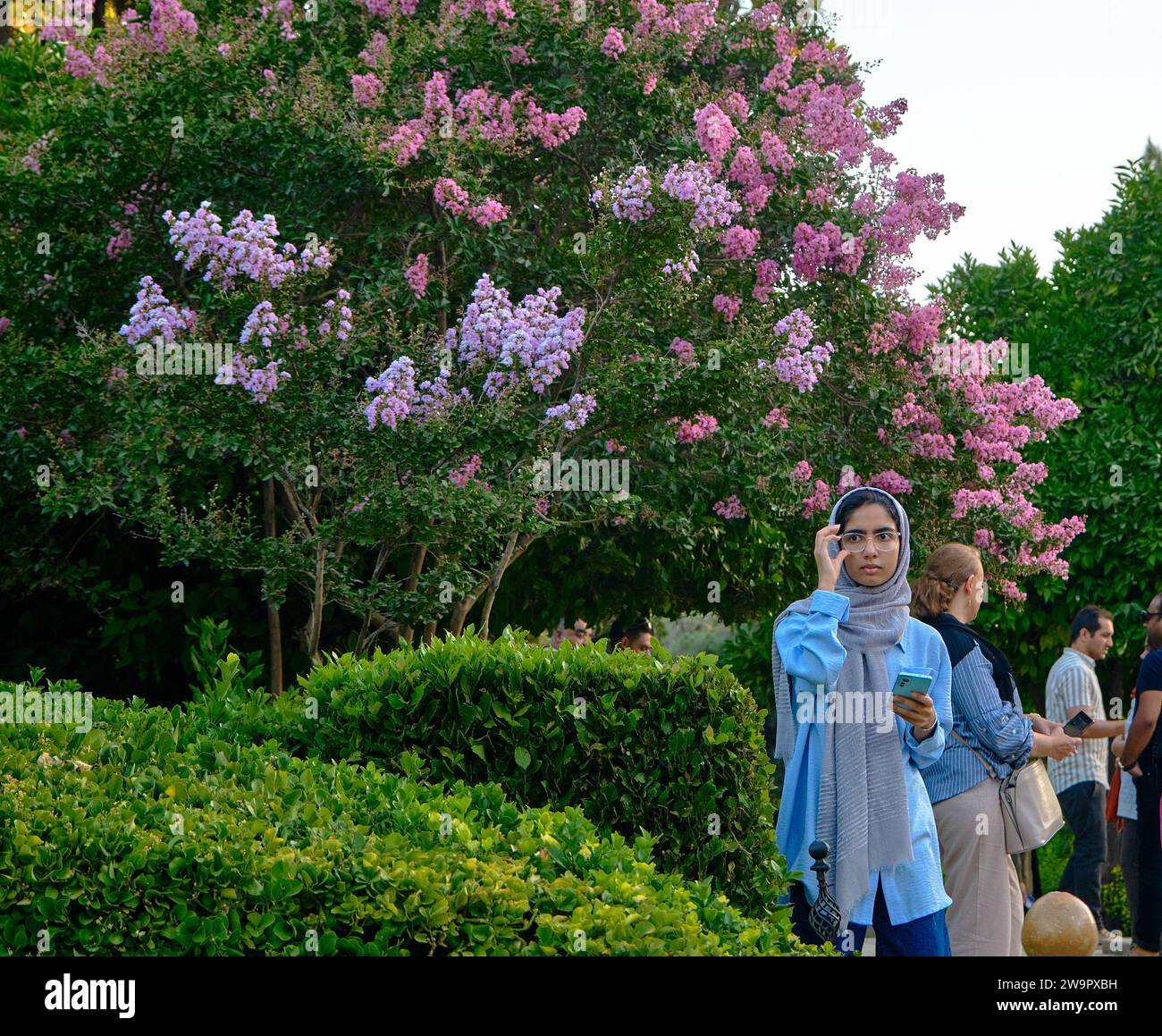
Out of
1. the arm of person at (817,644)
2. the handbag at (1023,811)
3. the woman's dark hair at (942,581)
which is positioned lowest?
the handbag at (1023,811)

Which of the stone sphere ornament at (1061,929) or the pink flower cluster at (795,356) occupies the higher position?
the pink flower cluster at (795,356)

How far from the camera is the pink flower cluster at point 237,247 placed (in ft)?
25.7

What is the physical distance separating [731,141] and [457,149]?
215 cm

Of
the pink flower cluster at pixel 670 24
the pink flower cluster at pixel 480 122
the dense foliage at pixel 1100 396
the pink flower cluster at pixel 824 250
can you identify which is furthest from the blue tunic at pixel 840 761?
the dense foliage at pixel 1100 396

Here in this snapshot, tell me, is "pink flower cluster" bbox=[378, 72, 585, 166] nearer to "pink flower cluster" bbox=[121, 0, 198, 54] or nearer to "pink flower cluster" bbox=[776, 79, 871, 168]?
"pink flower cluster" bbox=[121, 0, 198, 54]

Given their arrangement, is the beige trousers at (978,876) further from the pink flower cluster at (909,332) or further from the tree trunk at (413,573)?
the pink flower cluster at (909,332)

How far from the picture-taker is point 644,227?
873 cm

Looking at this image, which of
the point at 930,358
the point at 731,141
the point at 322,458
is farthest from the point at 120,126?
the point at 930,358

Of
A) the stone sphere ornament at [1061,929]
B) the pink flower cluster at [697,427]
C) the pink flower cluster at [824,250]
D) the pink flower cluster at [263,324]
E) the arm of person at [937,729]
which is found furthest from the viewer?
the pink flower cluster at [824,250]

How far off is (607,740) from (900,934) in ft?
3.89

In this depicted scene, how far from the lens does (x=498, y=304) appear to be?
8211mm

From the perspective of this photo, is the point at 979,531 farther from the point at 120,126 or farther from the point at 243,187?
the point at 120,126

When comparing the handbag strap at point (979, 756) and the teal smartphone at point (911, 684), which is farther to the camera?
the handbag strap at point (979, 756)

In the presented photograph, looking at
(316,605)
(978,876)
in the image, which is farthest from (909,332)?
(978,876)
